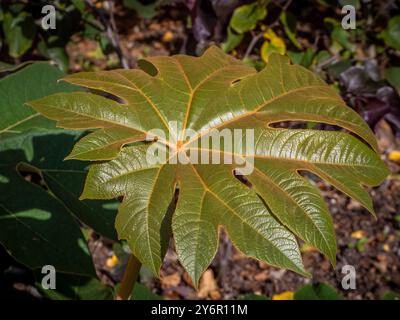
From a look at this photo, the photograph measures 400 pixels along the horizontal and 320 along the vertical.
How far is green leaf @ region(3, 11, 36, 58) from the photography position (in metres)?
2.49

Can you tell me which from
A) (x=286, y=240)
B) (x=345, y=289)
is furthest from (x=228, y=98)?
(x=345, y=289)

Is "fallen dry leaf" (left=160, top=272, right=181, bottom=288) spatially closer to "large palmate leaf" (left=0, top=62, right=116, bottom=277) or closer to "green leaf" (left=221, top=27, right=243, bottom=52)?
"green leaf" (left=221, top=27, right=243, bottom=52)

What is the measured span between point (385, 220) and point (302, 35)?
135 centimetres

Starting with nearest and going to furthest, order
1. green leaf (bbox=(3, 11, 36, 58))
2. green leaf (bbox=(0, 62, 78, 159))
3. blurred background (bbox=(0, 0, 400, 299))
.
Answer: green leaf (bbox=(0, 62, 78, 159)), blurred background (bbox=(0, 0, 400, 299)), green leaf (bbox=(3, 11, 36, 58))

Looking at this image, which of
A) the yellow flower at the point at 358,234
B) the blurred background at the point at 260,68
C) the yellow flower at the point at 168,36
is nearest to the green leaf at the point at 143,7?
the blurred background at the point at 260,68

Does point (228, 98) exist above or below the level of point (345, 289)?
above

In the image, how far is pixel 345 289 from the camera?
8.41ft

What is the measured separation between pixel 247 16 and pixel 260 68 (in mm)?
302

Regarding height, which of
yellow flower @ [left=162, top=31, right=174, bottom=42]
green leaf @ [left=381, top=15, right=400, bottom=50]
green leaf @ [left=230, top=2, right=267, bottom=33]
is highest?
yellow flower @ [left=162, top=31, right=174, bottom=42]

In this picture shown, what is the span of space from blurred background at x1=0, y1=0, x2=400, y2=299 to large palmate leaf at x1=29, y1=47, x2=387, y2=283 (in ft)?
2.06

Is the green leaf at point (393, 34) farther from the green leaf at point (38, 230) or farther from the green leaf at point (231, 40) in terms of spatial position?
the green leaf at point (38, 230)

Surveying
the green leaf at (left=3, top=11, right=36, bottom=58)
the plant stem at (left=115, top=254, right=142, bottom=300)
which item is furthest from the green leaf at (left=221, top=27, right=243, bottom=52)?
the plant stem at (left=115, top=254, right=142, bottom=300)

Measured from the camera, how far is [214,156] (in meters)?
1.10
